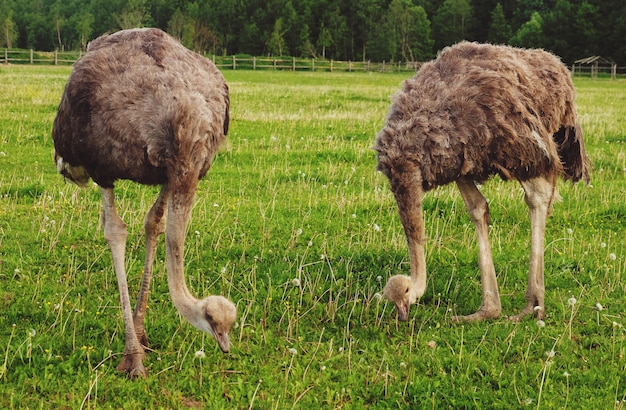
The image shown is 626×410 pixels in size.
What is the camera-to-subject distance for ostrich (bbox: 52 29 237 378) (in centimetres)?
467

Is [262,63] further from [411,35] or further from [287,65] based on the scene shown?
[411,35]

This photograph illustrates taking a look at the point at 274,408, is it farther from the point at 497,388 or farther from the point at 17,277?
the point at 17,277

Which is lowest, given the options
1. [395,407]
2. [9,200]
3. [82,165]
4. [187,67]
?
[395,407]

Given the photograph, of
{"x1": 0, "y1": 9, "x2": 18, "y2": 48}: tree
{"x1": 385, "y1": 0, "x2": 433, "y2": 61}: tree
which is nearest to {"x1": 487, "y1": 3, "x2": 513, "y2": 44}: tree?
{"x1": 385, "y1": 0, "x2": 433, "y2": 61}: tree

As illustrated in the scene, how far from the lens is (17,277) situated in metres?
6.72

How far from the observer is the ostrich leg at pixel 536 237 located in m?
6.17

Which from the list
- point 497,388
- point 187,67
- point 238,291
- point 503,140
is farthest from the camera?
point 238,291

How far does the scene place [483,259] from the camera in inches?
245

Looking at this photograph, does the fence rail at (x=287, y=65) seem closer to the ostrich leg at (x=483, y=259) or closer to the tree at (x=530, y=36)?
the tree at (x=530, y=36)

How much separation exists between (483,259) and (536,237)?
48 centimetres

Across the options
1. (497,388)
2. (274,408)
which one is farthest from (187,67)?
(497,388)

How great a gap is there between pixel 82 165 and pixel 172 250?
1.36m

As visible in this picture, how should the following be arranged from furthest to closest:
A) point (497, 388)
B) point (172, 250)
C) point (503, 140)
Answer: point (503, 140), point (497, 388), point (172, 250)

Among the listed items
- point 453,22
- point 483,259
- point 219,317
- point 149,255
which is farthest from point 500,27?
point 219,317
